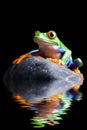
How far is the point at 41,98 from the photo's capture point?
516 cm

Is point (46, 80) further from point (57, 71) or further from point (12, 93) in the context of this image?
point (12, 93)

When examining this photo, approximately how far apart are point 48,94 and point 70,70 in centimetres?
223

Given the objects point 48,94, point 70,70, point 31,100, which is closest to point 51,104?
point 31,100

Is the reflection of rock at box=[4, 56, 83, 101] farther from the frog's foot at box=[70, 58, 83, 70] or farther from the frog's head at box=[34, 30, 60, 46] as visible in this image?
the frog's head at box=[34, 30, 60, 46]

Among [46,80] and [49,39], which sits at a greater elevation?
[49,39]

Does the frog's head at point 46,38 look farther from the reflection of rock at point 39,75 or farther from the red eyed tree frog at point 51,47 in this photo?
the reflection of rock at point 39,75

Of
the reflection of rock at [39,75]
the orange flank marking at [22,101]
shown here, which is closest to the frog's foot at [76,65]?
the reflection of rock at [39,75]

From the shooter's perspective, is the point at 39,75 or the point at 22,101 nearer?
the point at 22,101

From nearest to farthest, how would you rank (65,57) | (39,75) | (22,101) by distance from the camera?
(22,101) → (39,75) → (65,57)

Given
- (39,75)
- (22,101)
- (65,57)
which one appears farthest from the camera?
(65,57)

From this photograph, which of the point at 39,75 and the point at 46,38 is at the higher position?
the point at 46,38

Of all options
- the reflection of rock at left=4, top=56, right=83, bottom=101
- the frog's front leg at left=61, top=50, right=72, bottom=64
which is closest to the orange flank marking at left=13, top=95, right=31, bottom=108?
the reflection of rock at left=4, top=56, right=83, bottom=101

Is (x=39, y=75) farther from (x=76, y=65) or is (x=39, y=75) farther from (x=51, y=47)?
(x=76, y=65)

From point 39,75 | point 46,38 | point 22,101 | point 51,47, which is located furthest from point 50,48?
point 22,101
